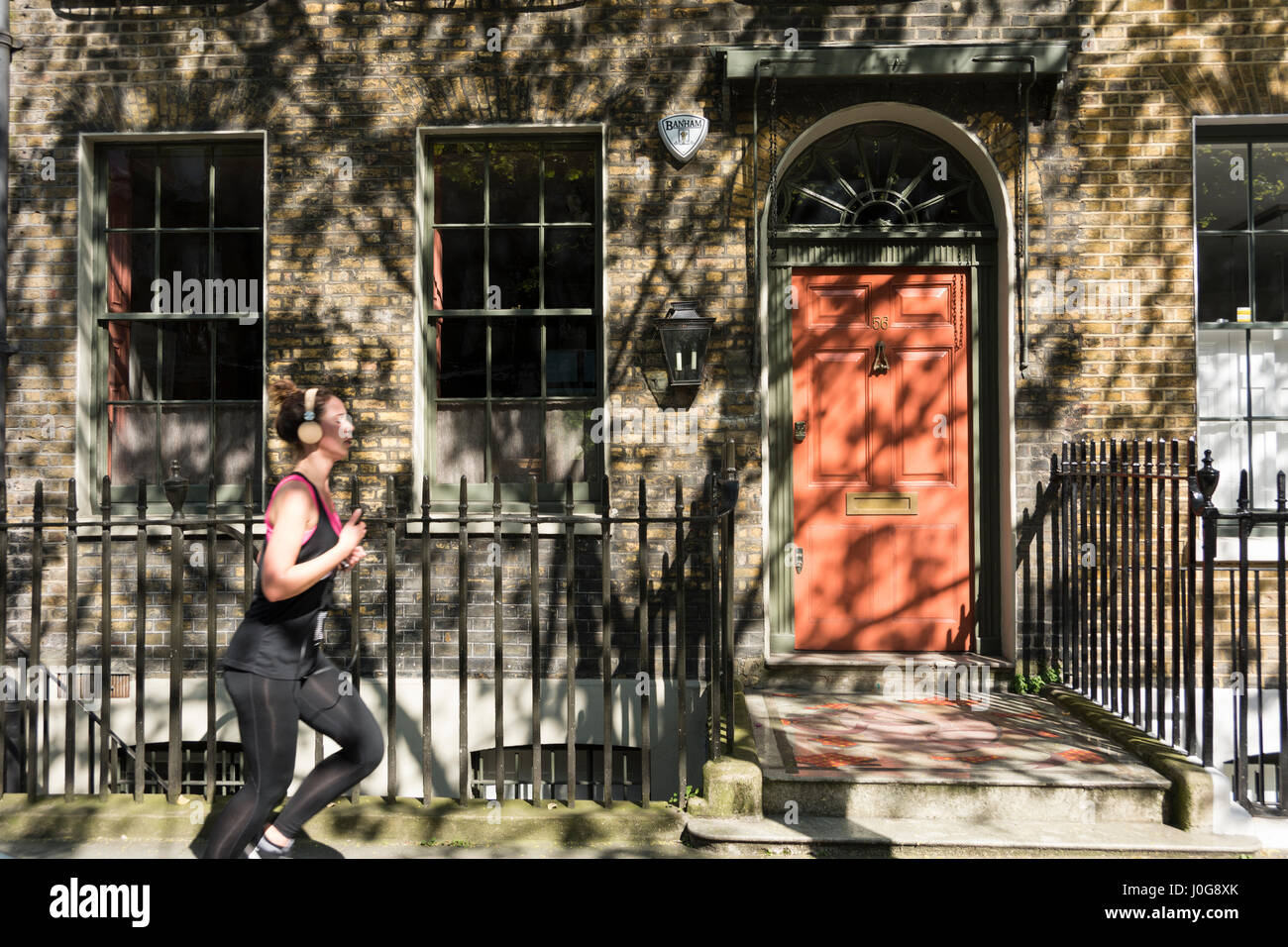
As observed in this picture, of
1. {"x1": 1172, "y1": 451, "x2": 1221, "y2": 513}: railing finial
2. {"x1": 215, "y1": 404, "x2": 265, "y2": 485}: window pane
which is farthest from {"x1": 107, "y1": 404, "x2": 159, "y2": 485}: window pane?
{"x1": 1172, "y1": 451, "x2": 1221, "y2": 513}: railing finial

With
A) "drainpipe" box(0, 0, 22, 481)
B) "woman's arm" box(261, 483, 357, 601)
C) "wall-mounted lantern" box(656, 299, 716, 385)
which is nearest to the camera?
"woman's arm" box(261, 483, 357, 601)

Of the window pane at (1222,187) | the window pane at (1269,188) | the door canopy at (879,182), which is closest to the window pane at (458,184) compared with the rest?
the door canopy at (879,182)

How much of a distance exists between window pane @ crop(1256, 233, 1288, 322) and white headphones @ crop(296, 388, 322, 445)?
6481 mm

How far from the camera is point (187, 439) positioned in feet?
22.4

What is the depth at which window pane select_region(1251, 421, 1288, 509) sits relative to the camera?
6660mm

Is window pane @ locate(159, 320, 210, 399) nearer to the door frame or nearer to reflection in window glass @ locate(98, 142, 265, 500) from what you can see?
reflection in window glass @ locate(98, 142, 265, 500)

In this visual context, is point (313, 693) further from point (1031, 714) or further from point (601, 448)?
point (1031, 714)

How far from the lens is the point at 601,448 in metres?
6.67

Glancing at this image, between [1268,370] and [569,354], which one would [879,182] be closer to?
[569,354]

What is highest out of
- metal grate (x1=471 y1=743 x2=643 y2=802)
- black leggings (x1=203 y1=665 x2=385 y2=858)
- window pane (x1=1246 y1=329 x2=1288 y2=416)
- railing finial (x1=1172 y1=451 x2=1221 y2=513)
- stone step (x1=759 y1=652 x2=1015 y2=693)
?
window pane (x1=1246 y1=329 x2=1288 y2=416)

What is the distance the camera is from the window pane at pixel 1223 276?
6.71m

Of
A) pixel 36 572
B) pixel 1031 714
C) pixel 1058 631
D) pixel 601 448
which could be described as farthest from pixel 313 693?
pixel 1058 631

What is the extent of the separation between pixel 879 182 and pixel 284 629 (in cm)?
520

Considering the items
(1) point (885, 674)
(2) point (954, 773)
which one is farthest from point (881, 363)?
(2) point (954, 773)
